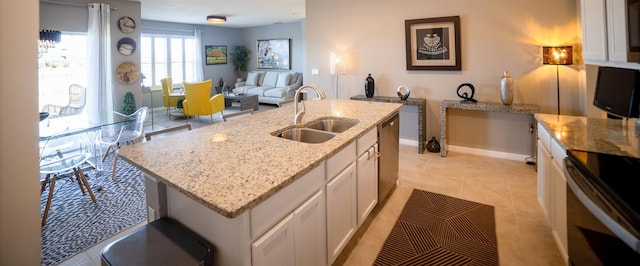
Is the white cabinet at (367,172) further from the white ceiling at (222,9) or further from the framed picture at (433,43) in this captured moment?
the white ceiling at (222,9)

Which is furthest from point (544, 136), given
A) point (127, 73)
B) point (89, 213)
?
point (127, 73)

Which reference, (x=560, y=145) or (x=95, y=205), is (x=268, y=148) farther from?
(x=95, y=205)

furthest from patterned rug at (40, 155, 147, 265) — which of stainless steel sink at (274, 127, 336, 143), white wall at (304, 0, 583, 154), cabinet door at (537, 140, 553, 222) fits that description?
white wall at (304, 0, 583, 154)

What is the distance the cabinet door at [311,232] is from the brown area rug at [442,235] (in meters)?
0.57

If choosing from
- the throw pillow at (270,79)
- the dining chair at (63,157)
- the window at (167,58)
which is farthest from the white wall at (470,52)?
the window at (167,58)

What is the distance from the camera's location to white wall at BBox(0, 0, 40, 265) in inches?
61.1

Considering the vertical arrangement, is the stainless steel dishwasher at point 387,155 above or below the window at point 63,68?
below

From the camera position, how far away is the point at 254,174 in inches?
54.8

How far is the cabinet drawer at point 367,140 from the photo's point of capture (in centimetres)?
221

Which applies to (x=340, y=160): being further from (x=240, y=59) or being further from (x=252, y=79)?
(x=240, y=59)

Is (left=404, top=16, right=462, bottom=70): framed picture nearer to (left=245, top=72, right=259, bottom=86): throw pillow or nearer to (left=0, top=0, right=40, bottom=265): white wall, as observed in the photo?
(left=0, top=0, right=40, bottom=265): white wall

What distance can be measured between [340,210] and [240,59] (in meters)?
9.22

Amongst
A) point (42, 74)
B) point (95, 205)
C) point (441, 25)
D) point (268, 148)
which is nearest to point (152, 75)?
point (42, 74)

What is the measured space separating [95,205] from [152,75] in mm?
6423
